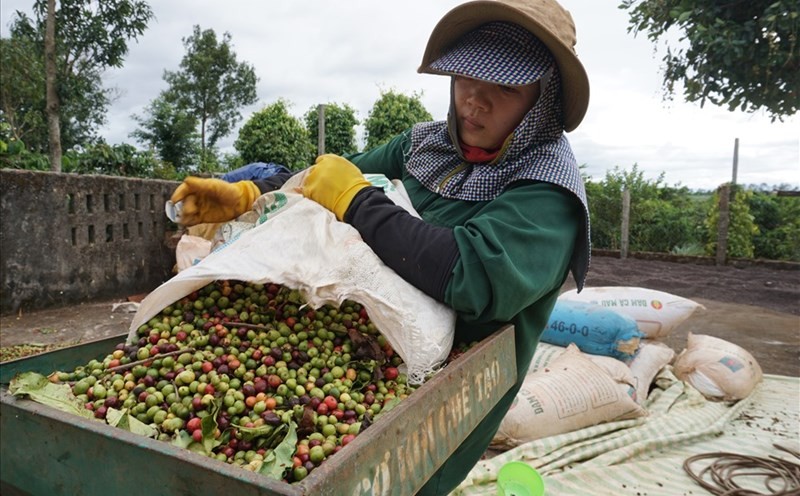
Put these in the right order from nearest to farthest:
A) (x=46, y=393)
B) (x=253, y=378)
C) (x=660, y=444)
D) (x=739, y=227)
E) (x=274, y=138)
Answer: (x=46, y=393) < (x=253, y=378) < (x=660, y=444) < (x=274, y=138) < (x=739, y=227)

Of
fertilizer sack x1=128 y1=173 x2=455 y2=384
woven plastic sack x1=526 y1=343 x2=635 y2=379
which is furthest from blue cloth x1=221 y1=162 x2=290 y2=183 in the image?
fertilizer sack x1=128 y1=173 x2=455 y2=384

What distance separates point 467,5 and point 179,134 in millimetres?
23668

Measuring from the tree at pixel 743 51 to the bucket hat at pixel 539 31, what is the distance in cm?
478

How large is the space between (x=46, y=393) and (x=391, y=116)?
11.8m

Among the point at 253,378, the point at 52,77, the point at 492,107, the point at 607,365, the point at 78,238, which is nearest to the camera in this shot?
the point at 253,378

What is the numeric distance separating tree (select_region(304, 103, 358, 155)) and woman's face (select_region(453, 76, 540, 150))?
1199cm

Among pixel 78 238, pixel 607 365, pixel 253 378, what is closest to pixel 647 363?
pixel 607 365

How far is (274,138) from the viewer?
37.9 ft

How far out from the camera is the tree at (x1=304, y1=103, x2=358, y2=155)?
44.2 feet

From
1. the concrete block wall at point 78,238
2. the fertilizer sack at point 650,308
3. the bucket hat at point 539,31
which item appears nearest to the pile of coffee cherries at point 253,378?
the bucket hat at point 539,31

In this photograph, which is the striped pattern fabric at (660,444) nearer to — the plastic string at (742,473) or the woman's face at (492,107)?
the plastic string at (742,473)

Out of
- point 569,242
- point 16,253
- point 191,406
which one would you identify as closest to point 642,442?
point 569,242

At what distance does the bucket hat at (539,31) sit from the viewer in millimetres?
1452

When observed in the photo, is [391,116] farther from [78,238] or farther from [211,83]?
[211,83]
